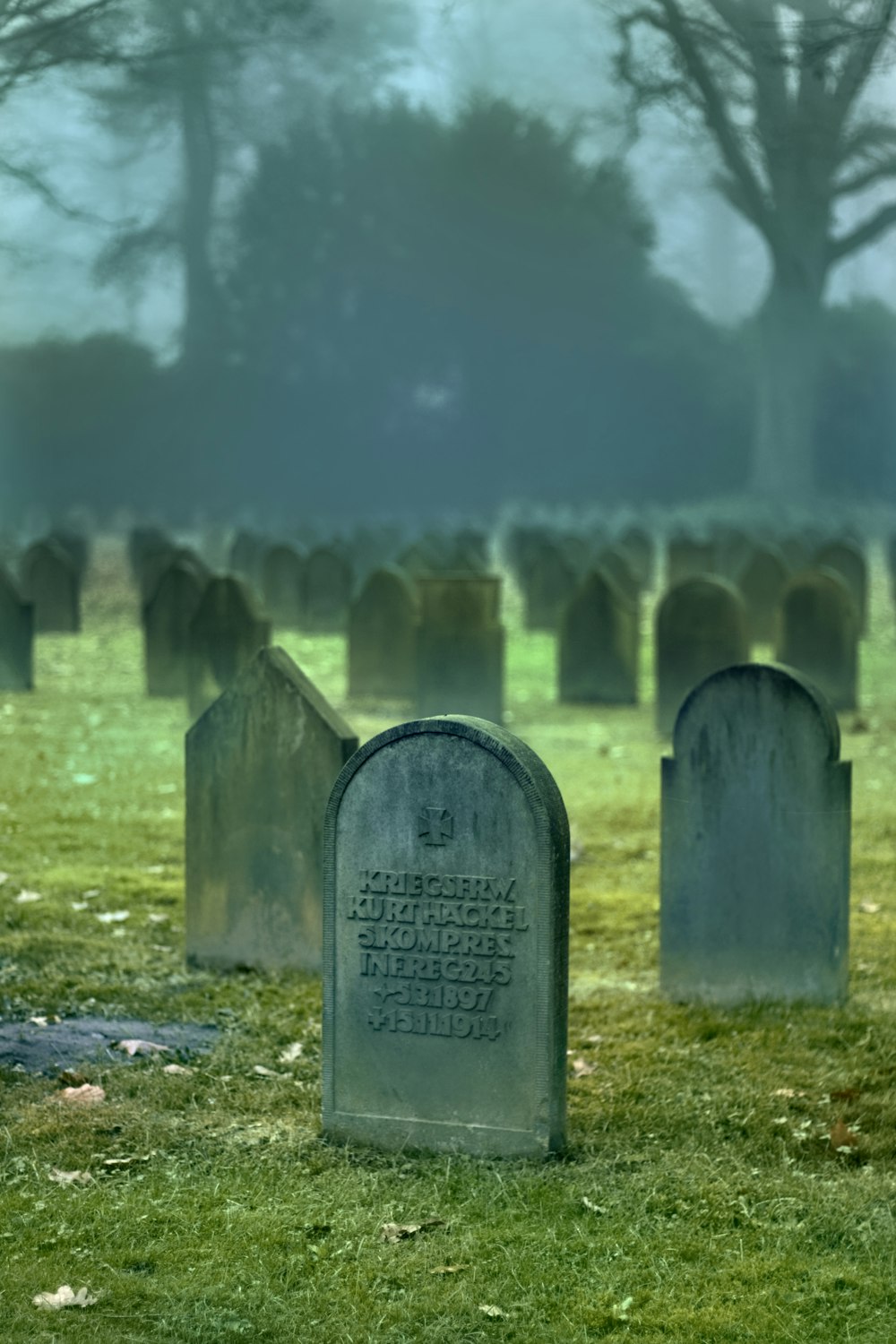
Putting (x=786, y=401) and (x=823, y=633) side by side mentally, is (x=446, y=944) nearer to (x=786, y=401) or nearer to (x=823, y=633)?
(x=823, y=633)

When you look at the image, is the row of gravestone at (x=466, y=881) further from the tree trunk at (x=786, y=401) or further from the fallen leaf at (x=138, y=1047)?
the tree trunk at (x=786, y=401)

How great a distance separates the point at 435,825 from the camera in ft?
15.8

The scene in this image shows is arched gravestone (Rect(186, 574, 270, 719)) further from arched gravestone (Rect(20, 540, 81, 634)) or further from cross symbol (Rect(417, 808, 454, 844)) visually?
cross symbol (Rect(417, 808, 454, 844))

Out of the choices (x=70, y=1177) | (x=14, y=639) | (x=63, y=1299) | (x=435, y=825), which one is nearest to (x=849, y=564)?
(x=14, y=639)

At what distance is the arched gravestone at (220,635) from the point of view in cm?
1346

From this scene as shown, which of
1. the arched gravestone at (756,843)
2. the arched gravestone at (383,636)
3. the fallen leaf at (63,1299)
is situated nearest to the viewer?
the fallen leaf at (63,1299)

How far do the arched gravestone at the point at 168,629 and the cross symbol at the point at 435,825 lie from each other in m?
10.9

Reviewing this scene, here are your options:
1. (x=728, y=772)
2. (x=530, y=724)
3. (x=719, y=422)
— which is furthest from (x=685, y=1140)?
(x=719, y=422)

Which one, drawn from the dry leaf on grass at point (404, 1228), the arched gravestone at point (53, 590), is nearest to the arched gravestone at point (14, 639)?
the arched gravestone at point (53, 590)

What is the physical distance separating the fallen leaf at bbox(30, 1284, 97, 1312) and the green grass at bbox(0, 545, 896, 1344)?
0.11 feet

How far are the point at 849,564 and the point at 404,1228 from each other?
17.9 meters

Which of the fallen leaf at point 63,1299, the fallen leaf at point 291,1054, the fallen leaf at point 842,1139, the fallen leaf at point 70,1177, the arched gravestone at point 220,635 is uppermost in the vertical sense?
the arched gravestone at point 220,635

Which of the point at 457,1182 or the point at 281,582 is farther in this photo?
the point at 281,582

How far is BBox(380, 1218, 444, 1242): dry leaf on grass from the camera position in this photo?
427cm
